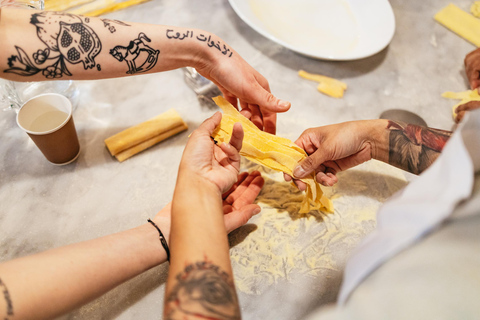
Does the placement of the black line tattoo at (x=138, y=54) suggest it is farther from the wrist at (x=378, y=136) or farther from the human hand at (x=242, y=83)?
the wrist at (x=378, y=136)

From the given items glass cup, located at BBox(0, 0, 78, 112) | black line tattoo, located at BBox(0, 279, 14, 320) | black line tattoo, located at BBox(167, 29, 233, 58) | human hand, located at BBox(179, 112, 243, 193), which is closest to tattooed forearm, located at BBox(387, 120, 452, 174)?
human hand, located at BBox(179, 112, 243, 193)

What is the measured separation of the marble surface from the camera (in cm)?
104

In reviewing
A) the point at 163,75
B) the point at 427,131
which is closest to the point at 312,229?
the point at 427,131

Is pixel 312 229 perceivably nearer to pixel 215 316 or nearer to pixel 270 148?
pixel 270 148

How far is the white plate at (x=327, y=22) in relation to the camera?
155 cm

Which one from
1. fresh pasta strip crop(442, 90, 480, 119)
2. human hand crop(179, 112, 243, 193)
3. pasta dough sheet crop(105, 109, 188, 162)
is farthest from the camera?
fresh pasta strip crop(442, 90, 480, 119)

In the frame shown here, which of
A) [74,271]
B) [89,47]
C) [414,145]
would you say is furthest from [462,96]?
[74,271]

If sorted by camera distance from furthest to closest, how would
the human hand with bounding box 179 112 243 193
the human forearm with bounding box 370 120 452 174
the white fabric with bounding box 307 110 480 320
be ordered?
1. the human forearm with bounding box 370 120 452 174
2. the human hand with bounding box 179 112 243 193
3. the white fabric with bounding box 307 110 480 320

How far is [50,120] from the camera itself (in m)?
1.18

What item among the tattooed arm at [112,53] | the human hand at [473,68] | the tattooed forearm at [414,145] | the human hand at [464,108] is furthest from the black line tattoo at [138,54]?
the human hand at [473,68]

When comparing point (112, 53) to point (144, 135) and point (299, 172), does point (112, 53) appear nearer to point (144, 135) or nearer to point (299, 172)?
point (144, 135)

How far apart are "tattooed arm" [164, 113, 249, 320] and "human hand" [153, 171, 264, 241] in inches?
5.1

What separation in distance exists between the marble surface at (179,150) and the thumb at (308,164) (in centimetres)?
20

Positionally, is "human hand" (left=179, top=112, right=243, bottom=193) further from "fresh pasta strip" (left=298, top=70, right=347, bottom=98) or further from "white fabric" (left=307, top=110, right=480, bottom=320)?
"fresh pasta strip" (left=298, top=70, right=347, bottom=98)
